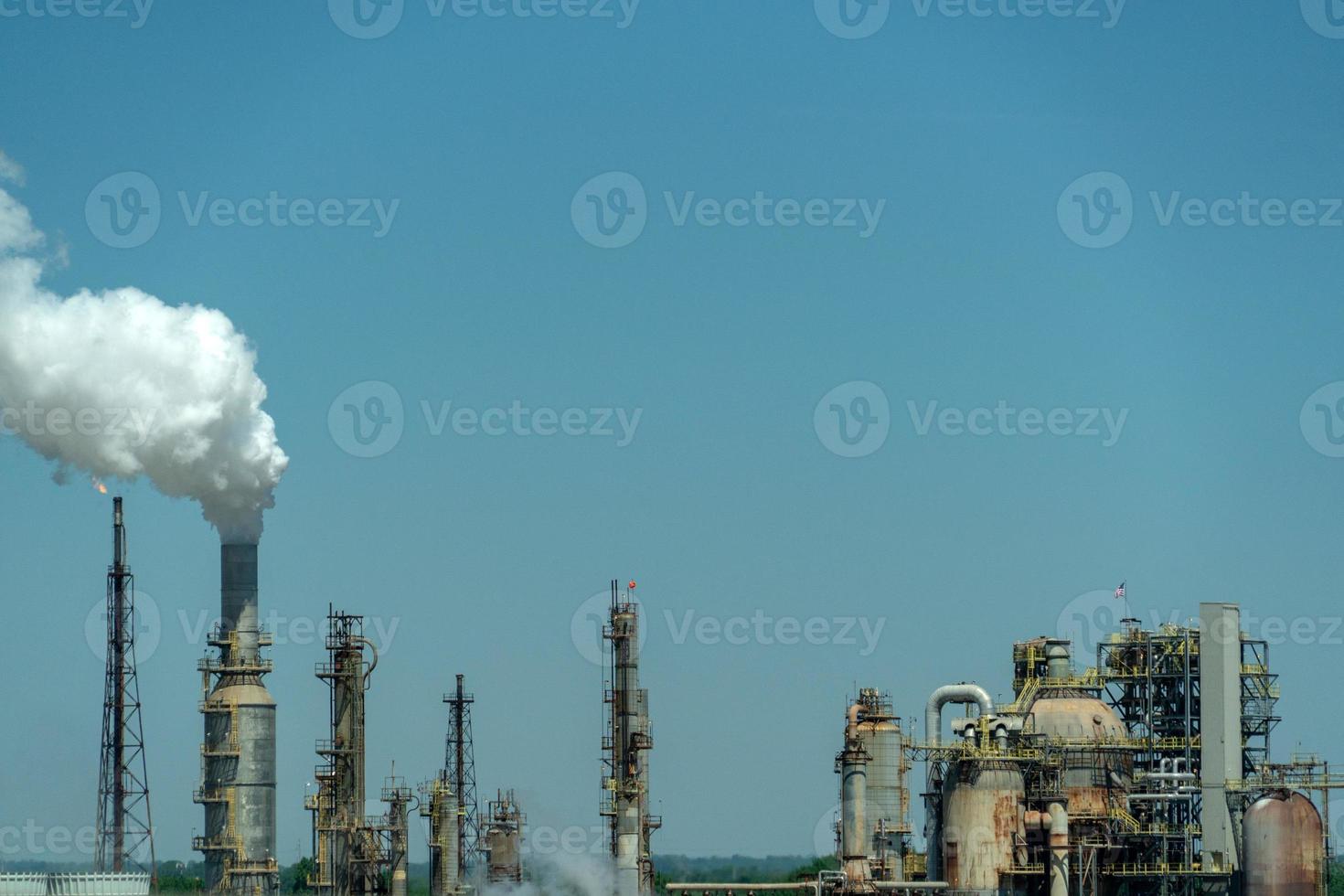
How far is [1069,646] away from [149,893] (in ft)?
138

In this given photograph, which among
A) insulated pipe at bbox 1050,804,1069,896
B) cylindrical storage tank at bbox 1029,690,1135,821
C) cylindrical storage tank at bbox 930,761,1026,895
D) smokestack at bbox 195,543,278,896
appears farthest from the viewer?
smokestack at bbox 195,543,278,896

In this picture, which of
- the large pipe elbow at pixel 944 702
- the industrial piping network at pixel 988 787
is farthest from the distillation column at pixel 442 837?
the large pipe elbow at pixel 944 702

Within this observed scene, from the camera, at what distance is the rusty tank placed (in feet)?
316

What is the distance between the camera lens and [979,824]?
96500mm

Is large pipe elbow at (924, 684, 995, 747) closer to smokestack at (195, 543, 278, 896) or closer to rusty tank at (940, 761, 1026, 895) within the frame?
rusty tank at (940, 761, 1026, 895)

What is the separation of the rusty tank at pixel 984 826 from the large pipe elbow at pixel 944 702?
6542 mm

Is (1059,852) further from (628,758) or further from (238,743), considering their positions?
(238,743)

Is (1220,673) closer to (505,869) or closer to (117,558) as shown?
(505,869)

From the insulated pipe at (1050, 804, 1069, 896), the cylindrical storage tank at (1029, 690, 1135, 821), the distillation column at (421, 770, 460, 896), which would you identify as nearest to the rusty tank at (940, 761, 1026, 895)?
the insulated pipe at (1050, 804, 1069, 896)

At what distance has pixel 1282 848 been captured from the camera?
9088 centimetres

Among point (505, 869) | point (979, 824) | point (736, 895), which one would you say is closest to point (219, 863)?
point (505, 869)

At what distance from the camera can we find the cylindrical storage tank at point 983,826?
9619 centimetres

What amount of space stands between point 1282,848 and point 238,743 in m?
45.8

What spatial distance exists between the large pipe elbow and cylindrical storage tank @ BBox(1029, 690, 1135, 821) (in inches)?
107
